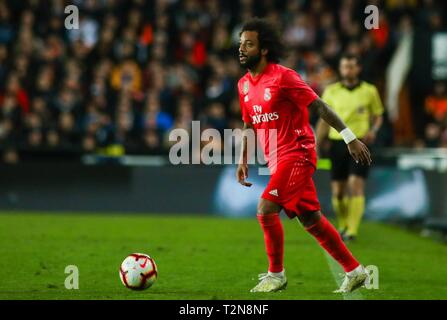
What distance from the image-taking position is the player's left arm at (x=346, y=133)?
789 cm

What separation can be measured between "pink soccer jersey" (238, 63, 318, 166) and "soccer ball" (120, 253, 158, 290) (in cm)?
144

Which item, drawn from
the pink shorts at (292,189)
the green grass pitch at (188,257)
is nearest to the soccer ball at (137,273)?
the green grass pitch at (188,257)

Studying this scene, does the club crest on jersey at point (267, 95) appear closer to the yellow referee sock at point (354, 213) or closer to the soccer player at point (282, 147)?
the soccer player at point (282, 147)

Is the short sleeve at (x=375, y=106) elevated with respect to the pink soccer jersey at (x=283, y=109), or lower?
elevated

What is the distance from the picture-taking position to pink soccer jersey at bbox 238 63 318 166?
833 cm

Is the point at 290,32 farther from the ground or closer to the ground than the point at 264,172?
farther from the ground

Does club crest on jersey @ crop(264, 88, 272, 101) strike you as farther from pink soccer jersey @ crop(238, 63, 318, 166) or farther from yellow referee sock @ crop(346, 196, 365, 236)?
yellow referee sock @ crop(346, 196, 365, 236)

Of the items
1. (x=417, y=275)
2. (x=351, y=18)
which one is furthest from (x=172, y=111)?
(x=417, y=275)

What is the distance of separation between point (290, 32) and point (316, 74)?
2158 mm

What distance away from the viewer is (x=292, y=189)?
8.36 metres

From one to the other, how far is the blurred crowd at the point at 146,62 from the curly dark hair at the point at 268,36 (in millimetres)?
9818

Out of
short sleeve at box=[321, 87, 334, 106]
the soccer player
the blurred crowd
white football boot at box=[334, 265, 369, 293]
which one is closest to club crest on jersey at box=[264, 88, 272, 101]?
the soccer player
